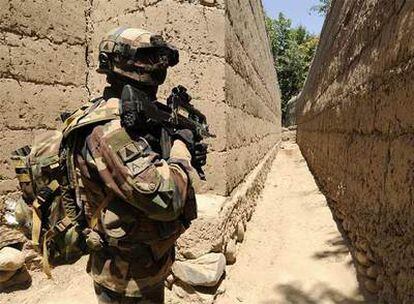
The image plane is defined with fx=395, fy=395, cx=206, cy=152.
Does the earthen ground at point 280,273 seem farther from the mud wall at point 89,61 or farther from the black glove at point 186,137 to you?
the black glove at point 186,137

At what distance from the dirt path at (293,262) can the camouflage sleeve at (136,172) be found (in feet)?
5.73

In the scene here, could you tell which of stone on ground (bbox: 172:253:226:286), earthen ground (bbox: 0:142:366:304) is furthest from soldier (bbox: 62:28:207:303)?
earthen ground (bbox: 0:142:366:304)

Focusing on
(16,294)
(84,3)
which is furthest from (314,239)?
(84,3)

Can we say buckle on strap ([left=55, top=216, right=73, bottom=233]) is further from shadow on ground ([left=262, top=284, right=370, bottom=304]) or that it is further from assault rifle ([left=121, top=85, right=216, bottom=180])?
shadow on ground ([left=262, top=284, right=370, bottom=304])

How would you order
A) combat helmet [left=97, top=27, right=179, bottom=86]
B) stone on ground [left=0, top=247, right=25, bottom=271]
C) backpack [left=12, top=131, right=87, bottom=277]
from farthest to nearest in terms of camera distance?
stone on ground [left=0, top=247, right=25, bottom=271]
backpack [left=12, top=131, right=87, bottom=277]
combat helmet [left=97, top=27, right=179, bottom=86]

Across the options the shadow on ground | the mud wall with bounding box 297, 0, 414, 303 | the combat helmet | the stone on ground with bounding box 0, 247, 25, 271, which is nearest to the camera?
the combat helmet

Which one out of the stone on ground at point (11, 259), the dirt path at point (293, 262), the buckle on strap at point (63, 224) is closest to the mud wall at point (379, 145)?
the dirt path at point (293, 262)

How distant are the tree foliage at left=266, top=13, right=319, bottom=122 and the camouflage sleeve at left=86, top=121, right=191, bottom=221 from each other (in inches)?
1034

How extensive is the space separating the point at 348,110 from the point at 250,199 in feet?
6.23

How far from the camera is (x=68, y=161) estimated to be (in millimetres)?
1771

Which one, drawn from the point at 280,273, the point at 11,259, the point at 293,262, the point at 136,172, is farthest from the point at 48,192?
the point at 293,262

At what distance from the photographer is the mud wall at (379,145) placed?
2.04 m

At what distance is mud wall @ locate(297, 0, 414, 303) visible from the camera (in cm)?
204

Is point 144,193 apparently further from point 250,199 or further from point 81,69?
point 250,199
